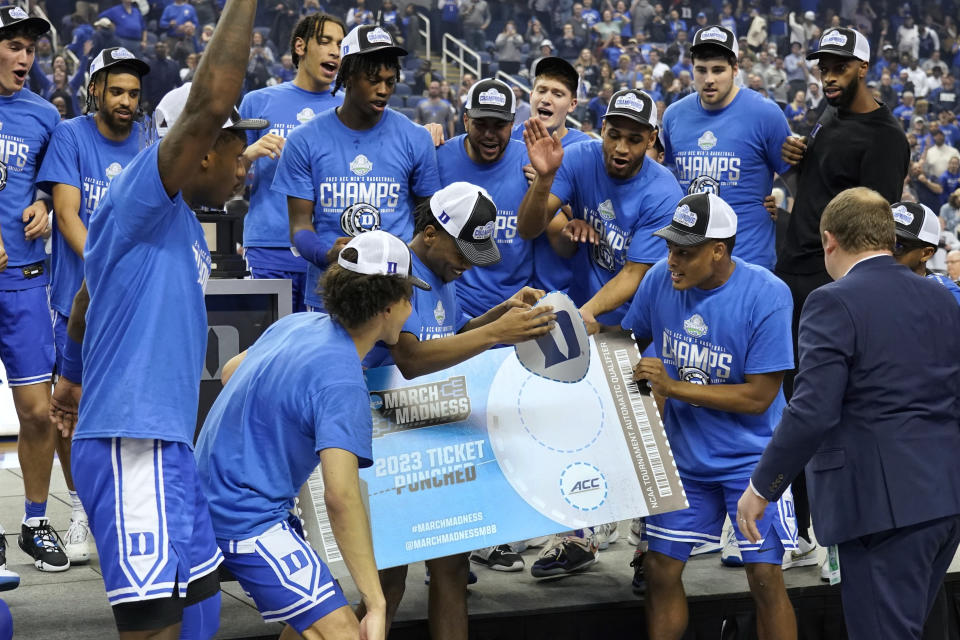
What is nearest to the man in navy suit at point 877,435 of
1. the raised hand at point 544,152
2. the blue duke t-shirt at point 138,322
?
the raised hand at point 544,152

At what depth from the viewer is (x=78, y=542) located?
16.7 feet

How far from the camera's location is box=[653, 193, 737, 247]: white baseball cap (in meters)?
4.22

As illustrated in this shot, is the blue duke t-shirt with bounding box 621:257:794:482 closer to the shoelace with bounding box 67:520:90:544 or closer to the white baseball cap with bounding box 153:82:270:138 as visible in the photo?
the white baseball cap with bounding box 153:82:270:138

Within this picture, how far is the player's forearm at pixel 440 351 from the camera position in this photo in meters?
3.72

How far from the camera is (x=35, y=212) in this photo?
5.11 metres

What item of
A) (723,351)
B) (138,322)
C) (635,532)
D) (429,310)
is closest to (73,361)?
(138,322)

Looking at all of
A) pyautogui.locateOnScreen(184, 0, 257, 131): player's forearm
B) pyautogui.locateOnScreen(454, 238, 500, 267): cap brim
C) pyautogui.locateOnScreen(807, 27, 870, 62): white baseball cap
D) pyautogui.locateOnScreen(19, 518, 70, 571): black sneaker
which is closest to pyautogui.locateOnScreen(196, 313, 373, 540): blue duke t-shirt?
pyautogui.locateOnScreen(184, 0, 257, 131): player's forearm

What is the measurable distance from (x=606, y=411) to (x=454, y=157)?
1646mm

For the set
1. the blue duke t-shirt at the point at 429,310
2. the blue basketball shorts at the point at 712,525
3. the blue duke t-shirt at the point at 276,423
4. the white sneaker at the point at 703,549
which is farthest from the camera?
the white sneaker at the point at 703,549

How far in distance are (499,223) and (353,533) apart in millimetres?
2523

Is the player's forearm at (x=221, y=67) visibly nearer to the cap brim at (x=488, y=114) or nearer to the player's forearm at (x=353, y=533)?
the player's forearm at (x=353, y=533)

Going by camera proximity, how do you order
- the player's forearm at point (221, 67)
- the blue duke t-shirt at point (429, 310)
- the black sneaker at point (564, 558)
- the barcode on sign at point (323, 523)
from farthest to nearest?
the black sneaker at point (564, 558)
the blue duke t-shirt at point (429, 310)
the barcode on sign at point (323, 523)
the player's forearm at point (221, 67)

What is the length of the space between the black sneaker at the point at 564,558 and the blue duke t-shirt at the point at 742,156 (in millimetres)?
1697

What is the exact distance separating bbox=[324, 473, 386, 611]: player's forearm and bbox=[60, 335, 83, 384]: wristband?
92 centimetres
